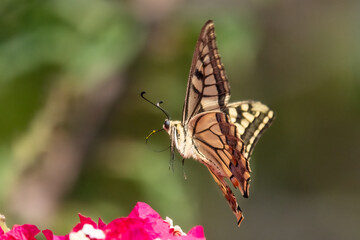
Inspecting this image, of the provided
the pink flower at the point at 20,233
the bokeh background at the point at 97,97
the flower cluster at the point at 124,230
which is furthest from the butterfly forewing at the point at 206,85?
the bokeh background at the point at 97,97

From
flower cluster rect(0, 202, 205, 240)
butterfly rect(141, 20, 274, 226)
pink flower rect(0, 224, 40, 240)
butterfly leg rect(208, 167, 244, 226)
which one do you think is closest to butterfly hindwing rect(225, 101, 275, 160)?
butterfly rect(141, 20, 274, 226)

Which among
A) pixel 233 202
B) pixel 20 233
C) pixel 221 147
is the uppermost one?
pixel 221 147

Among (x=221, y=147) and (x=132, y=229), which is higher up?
(x=221, y=147)

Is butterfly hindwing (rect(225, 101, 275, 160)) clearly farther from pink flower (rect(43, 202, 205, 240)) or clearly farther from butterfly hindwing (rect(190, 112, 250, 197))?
pink flower (rect(43, 202, 205, 240))

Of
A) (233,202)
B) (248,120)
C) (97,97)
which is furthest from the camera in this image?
(97,97)

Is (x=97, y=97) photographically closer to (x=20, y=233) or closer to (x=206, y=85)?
(x=206, y=85)

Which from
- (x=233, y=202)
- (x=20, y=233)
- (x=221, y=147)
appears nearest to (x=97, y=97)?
(x=221, y=147)

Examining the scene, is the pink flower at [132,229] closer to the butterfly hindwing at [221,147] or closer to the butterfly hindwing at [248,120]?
the butterfly hindwing at [221,147]

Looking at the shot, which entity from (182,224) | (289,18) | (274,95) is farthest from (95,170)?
(289,18)
